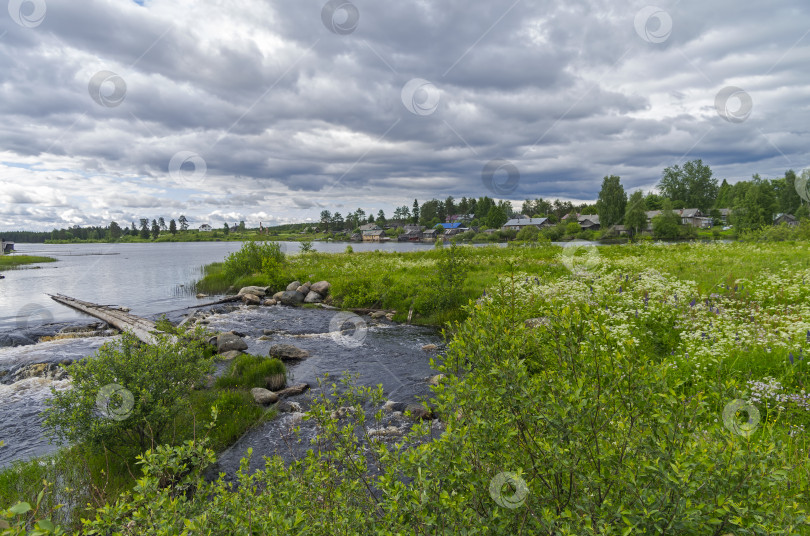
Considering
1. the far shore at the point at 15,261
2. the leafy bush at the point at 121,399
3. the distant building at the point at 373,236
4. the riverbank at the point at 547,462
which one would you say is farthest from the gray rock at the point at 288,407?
the distant building at the point at 373,236

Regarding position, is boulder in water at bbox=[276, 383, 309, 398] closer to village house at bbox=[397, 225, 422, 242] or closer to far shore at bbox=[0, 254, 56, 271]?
far shore at bbox=[0, 254, 56, 271]

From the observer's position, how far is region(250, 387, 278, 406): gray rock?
12.8 meters

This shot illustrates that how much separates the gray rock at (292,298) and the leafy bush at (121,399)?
22152 millimetres

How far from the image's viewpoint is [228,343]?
60.8 feet

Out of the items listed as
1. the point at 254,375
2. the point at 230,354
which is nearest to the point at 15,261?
the point at 230,354

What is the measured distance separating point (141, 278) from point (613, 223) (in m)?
105

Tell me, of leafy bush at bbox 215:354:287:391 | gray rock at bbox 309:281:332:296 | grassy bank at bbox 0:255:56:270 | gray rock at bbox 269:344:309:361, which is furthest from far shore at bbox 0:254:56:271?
leafy bush at bbox 215:354:287:391

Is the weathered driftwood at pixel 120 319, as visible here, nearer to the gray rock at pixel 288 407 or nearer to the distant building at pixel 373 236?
the gray rock at pixel 288 407

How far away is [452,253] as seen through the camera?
23.9 metres

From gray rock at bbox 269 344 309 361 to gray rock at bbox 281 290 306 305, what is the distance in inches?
555

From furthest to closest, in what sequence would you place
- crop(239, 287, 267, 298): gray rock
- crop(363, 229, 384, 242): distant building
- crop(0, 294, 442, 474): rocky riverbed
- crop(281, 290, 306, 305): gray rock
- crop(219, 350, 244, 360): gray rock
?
crop(363, 229, 384, 242): distant building < crop(239, 287, 267, 298): gray rock < crop(281, 290, 306, 305): gray rock < crop(219, 350, 244, 360): gray rock < crop(0, 294, 442, 474): rocky riverbed

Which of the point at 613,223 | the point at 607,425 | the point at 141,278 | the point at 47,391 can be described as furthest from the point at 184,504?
the point at 613,223

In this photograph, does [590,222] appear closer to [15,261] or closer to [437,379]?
[437,379]

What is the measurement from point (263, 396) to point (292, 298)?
64.6ft
